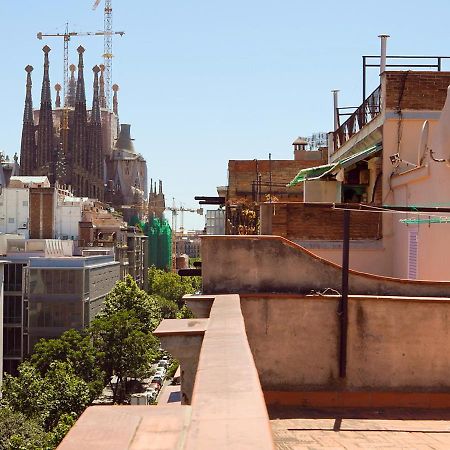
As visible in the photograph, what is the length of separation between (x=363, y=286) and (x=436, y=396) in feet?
5.07

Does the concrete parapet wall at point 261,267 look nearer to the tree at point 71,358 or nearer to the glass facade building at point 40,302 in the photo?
the tree at point 71,358

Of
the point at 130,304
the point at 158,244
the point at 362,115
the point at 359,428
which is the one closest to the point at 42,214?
the point at 130,304

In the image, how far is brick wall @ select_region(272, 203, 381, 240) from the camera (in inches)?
598

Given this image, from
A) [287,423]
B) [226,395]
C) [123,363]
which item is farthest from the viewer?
[123,363]

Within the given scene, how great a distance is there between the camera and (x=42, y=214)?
245 feet

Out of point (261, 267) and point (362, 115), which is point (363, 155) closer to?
point (362, 115)

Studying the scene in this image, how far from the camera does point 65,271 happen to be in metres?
51.9

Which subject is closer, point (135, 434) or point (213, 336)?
point (135, 434)

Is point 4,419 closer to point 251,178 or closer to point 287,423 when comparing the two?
point 251,178

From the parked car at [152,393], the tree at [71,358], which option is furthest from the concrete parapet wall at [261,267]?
the parked car at [152,393]

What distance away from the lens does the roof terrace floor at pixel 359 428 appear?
21.8ft

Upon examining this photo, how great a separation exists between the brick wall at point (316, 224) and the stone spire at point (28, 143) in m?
138

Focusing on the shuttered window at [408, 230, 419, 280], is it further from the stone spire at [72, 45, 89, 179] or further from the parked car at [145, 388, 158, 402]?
the stone spire at [72, 45, 89, 179]

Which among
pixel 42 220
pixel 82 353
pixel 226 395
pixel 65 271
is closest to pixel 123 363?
pixel 82 353
